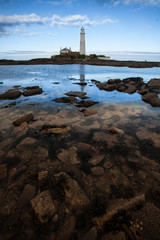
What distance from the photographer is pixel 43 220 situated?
2.14 metres

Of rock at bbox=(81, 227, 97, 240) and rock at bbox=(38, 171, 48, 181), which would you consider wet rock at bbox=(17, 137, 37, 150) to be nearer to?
rock at bbox=(38, 171, 48, 181)

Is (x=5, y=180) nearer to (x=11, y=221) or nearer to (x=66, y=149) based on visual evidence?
(x=11, y=221)

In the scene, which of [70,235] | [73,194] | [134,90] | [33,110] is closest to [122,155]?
[73,194]

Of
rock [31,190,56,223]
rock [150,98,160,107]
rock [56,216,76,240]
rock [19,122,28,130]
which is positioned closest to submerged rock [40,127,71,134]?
rock [19,122,28,130]

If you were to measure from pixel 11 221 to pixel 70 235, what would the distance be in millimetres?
975

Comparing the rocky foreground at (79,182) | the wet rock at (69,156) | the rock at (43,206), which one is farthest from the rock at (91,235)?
the wet rock at (69,156)

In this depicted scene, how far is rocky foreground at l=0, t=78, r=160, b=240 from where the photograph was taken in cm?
206

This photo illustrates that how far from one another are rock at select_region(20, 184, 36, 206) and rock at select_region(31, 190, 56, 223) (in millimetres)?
149

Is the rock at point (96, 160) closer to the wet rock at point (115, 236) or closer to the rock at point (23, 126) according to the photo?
the wet rock at point (115, 236)

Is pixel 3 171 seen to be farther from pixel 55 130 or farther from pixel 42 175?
pixel 55 130

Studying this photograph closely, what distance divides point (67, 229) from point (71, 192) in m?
0.60

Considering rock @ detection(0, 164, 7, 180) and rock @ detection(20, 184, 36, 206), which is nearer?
rock @ detection(20, 184, 36, 206)

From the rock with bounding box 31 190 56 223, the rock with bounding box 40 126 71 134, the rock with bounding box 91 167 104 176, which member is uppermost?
the rock with bounding box 31 190 56 223

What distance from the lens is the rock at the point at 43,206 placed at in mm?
2182
